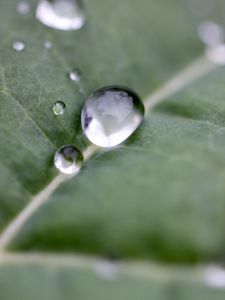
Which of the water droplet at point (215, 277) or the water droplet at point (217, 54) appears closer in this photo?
the water droplet at point (215, 277)

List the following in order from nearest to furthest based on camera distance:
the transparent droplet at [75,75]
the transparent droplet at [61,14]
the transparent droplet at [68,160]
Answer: the transparent droplet at [68,160]
the transparent droplet at [75,75]
the transparent droplet at [61,14]

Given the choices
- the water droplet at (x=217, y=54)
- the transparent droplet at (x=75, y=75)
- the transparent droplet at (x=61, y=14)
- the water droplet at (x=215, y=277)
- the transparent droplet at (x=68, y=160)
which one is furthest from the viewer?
the water droplet at (x=217, y=54)

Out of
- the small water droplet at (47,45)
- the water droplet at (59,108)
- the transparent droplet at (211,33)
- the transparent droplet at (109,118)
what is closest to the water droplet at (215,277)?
the transparent droplet at (109,118)

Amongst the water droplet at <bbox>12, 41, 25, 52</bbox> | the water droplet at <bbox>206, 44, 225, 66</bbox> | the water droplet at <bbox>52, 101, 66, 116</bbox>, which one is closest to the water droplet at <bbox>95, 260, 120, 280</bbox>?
the water droplet at <bbox>52, 101, 66, 116</bbox>

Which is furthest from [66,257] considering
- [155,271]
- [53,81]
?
[53,81]

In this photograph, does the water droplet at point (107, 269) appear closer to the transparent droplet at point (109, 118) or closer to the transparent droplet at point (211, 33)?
the transparent droplet at point (109, 118)
